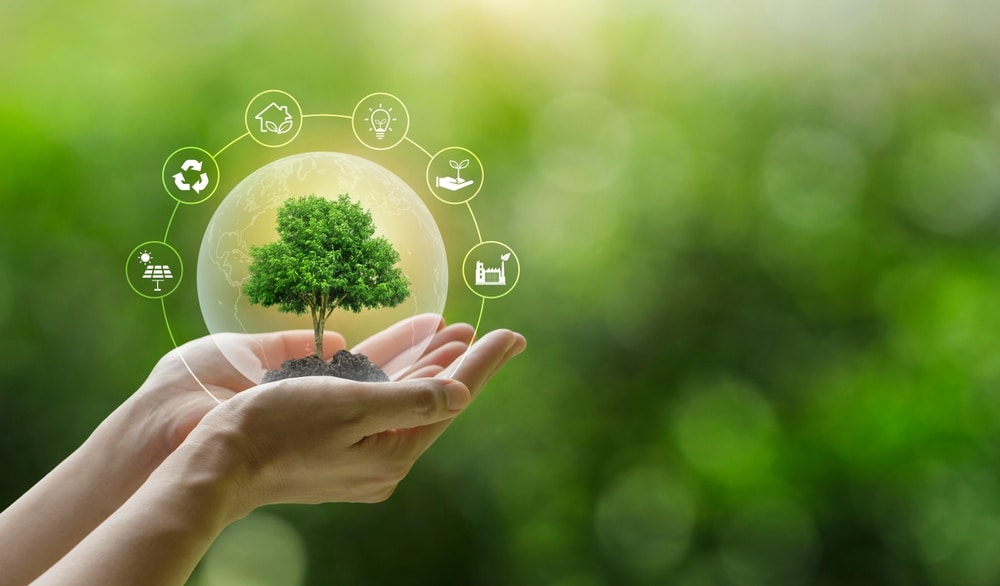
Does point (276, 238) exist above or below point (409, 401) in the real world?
above

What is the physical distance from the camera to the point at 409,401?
879mm

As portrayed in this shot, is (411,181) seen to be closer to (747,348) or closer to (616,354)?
(616,354)

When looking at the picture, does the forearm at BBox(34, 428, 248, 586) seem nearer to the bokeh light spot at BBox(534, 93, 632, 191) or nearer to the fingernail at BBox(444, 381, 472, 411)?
the fingernail at BBox(444, 381, 472, 411)

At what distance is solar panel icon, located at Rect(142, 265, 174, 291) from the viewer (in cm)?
121

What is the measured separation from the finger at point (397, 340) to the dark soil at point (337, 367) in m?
0.02

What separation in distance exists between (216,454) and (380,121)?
53cm

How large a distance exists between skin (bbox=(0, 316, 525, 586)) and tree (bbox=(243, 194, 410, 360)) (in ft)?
0.19

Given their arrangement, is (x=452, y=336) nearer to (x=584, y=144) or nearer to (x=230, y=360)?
(x=230, y=360)

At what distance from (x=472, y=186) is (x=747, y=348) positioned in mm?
863

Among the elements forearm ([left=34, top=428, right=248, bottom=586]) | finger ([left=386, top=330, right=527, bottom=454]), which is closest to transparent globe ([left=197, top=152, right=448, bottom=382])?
finger ([left=386, top=330, right=527, bottom=454])

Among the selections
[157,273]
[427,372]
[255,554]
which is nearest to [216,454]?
[427,372]

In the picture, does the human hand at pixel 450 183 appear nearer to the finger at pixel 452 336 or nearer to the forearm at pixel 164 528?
the finger at pixel 452 336

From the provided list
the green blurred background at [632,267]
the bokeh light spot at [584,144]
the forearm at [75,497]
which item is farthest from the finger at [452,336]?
the bokeh light spot at [584,144]

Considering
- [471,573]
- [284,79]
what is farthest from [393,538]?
[284,79]
